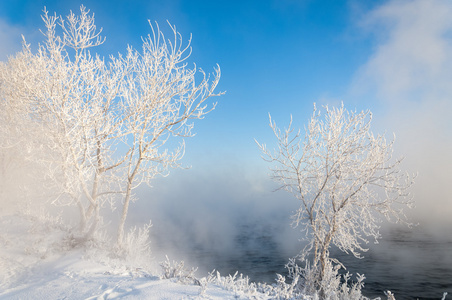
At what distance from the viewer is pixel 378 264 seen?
31.9m

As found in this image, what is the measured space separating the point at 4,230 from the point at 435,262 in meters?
44.5

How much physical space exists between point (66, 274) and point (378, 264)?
117ft

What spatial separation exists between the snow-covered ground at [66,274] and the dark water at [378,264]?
60.8 ft

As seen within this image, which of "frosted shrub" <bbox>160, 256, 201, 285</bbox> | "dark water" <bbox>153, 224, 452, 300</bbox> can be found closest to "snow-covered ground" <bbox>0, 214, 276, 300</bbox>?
"frosted shrub" <bbox>160, 256, 201, 285</bbox>

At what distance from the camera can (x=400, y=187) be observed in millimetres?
11047

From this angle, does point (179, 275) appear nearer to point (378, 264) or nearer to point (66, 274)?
point (66, 274)

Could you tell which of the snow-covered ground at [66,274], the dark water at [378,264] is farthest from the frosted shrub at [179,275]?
the dark water at [378,264]

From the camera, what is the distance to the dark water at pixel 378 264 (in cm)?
2375

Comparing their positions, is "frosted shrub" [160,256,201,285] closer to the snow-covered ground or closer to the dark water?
the snow-covered ground

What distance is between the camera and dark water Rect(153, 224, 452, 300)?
23750mm

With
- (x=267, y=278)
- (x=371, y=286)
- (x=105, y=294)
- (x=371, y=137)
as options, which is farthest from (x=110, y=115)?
(x=371, y=286)

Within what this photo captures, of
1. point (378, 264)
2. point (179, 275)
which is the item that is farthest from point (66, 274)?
point (378, 264)

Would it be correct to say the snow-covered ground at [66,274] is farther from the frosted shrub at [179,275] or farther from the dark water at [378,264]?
the dark water at [378,264]

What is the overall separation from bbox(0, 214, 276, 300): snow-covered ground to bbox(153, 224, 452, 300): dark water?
18526 millimetres
